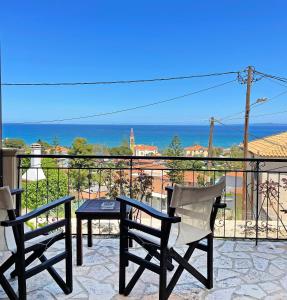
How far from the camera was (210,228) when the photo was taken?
2.37 metres

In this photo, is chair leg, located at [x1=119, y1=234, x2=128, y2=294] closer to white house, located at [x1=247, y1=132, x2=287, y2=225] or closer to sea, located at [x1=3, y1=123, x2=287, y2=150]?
white house, located at [x1=247, y1=132, x2=287, y2=225]

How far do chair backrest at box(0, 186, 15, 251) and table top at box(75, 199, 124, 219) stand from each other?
80 cm

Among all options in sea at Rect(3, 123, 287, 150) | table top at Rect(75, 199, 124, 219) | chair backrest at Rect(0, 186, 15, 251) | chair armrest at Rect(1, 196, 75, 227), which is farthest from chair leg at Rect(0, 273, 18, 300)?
sea at Rect(3, 123, 287, 150)

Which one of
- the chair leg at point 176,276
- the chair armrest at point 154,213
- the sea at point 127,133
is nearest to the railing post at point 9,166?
the chair armrest at point 154,213

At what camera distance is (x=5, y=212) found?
1.92 m

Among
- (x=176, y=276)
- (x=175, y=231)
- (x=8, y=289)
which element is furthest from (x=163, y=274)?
(x=8, y=289)

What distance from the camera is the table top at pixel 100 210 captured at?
2.79 meters

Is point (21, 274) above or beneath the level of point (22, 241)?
beneath

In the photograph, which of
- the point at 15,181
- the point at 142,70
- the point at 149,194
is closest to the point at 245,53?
the point at 142,70

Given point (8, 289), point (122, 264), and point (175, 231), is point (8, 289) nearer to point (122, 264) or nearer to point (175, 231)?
point (122, 264)

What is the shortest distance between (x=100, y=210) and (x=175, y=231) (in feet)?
2.97

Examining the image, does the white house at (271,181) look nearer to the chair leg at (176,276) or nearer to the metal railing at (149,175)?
the metal railing at (149,175)

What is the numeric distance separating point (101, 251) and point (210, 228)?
120 cm

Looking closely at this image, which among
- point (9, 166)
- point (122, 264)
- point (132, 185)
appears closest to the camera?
point (122, 264)
